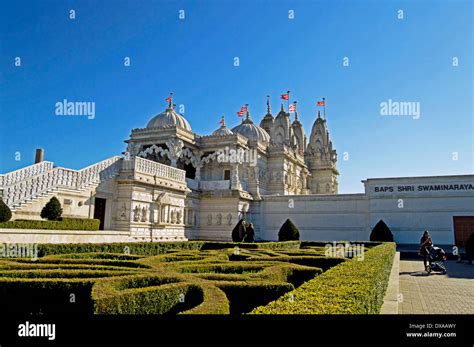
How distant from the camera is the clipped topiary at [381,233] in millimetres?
30656

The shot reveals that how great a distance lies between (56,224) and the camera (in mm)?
17734

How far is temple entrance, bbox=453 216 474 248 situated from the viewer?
3095 centimetres

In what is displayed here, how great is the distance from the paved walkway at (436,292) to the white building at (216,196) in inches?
649

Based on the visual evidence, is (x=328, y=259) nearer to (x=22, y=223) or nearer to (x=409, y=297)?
(x=409, y=297)

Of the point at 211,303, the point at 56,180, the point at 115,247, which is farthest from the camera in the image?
the point at 56,180

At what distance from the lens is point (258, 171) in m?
43.1

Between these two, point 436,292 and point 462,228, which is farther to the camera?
point 462,228

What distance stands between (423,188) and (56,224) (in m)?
29.0

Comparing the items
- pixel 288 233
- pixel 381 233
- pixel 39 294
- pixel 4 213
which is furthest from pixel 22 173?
pixel 381 233

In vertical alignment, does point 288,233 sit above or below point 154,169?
below

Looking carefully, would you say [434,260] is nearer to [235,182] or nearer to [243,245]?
[243,245]

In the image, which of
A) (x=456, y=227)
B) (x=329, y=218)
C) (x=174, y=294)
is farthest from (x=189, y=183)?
(x=174, y=294)

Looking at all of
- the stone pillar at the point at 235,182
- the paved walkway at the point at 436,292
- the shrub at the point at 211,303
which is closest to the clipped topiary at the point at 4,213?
the shrub at the point at 211,303

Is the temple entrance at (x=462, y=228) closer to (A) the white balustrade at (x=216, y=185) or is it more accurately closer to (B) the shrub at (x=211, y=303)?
(A) the white balustrade at (x=216, y=185)
